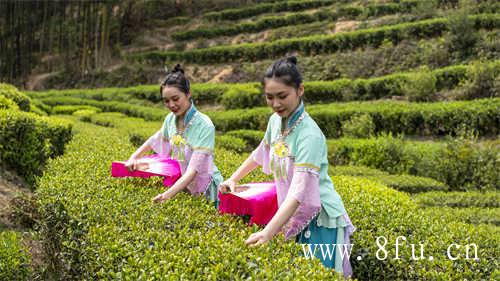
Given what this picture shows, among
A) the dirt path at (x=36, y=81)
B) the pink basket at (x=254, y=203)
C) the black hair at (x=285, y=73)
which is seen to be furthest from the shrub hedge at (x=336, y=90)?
the black hair at (x=285, y=73)

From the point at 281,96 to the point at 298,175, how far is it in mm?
501

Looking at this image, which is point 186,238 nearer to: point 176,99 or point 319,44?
point 176,99

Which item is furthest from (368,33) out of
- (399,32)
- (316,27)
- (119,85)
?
(119,85)

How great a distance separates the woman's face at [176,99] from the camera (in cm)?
394

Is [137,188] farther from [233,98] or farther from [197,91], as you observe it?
[197,91]

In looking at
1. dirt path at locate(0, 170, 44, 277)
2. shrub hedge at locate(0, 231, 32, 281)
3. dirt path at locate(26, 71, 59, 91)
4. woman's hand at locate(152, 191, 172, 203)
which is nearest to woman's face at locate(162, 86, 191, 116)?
woman's hand at locate(152, 191, 172, 203)

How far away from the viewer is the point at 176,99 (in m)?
3.98

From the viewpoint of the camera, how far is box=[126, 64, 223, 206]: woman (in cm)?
384

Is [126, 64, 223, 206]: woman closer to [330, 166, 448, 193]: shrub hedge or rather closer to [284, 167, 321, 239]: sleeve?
[284, 167, 321, 239]: sleeve

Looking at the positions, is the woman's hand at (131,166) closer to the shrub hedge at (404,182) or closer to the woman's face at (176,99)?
the woman's face at (176,99)

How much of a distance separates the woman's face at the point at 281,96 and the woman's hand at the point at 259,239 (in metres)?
0.76

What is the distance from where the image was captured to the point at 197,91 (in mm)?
21438

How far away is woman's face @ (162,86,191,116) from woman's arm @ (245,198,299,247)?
1.49 metres

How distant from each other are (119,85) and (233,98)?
1210 centimetres
